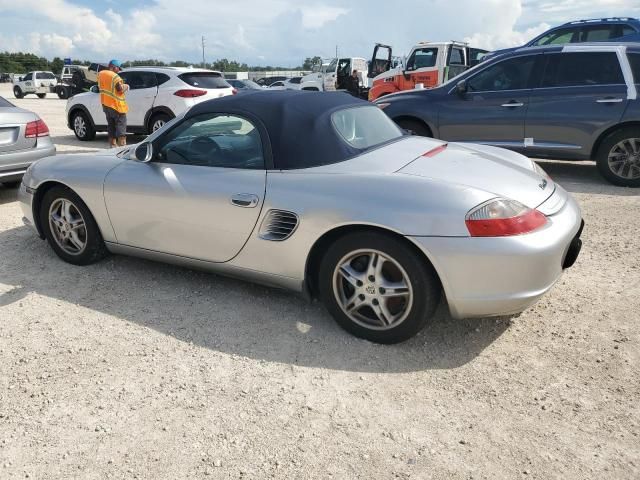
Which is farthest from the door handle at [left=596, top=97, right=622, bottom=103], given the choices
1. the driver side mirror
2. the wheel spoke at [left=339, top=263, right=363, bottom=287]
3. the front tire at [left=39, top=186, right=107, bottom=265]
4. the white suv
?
the white suv

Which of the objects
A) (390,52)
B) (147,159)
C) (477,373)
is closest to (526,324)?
(477,373)

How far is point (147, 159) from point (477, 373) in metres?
2.54

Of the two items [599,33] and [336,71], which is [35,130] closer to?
[599,33]

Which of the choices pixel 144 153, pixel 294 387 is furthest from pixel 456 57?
pixel 294 387

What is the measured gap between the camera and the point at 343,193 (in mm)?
2916

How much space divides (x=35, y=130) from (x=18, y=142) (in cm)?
30

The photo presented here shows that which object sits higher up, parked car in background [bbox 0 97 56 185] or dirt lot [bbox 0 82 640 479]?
parked car in background [bbox 0 97 56 185]

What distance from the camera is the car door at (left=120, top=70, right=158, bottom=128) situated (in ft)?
34.4

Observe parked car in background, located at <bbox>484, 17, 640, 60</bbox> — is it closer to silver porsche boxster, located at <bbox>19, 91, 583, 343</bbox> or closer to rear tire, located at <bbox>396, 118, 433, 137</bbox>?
rear tire, located at <bbox>396, 118, 433, 137</bbox>

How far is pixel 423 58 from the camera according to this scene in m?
13.6

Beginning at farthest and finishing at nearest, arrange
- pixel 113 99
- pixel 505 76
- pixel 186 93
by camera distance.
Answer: pixel 186 93 → pixel 113 99 → pixel 505 76

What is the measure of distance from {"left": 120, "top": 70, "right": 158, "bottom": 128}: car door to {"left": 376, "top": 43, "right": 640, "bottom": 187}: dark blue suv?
17.5ft

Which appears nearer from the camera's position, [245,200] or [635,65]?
[245,200]

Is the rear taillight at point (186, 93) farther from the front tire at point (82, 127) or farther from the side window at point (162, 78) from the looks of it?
the front tire at point (82, 127)
